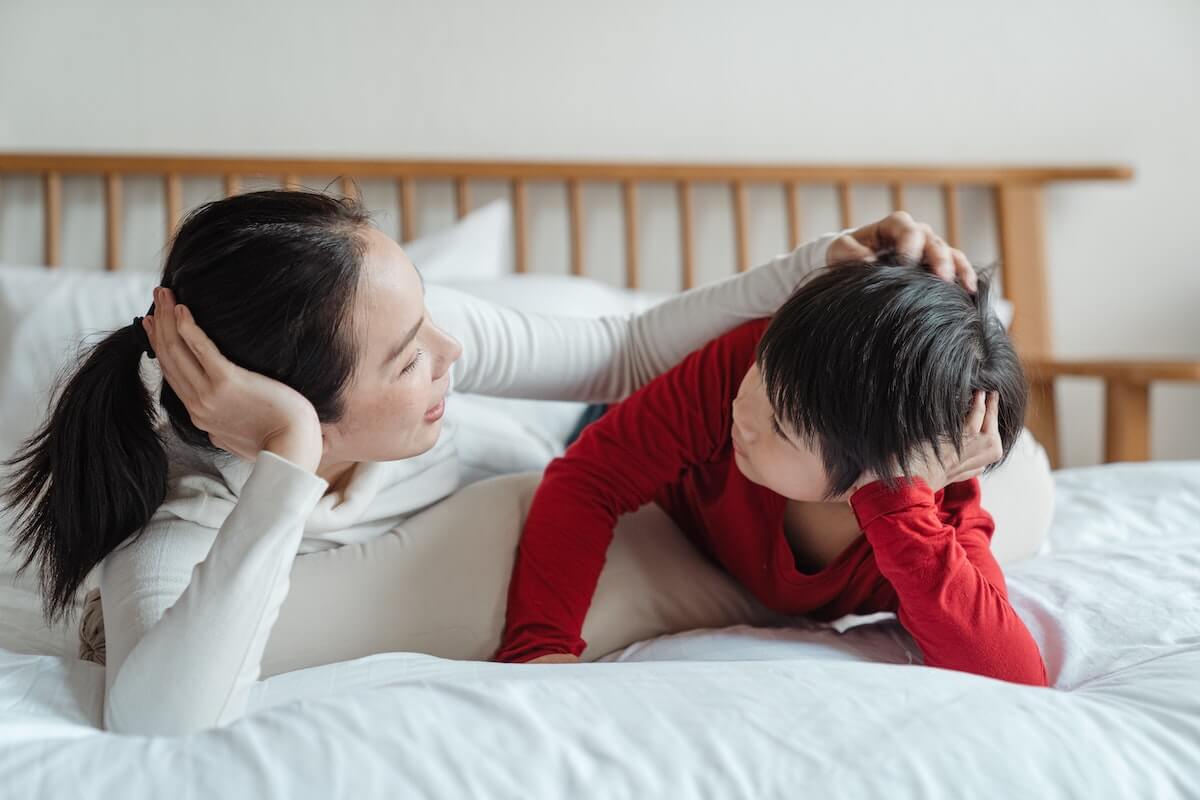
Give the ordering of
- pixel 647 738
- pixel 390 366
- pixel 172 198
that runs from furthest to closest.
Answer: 1. pixel 172 198
2. pixel 390 366
3. pixel 647 738

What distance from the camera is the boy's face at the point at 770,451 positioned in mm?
768

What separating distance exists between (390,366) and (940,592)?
0.45 meters

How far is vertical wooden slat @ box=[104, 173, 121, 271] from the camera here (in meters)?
1.62

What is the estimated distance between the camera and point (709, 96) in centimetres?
188

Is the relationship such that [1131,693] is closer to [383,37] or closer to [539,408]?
[539,408]

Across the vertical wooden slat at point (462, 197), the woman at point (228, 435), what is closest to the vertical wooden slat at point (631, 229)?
the vertical wooden slat at point (462, 197)

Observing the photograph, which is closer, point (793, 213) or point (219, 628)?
point (219, 628)

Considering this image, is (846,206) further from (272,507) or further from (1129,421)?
(272,507)

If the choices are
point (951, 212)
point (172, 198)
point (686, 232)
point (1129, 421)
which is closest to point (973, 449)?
point (1129, 421)

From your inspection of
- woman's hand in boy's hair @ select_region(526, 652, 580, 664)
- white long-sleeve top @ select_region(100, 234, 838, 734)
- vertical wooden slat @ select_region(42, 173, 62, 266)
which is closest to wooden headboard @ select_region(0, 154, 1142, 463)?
vertical wooden slat @ select_region(42, 173, 62, 266)

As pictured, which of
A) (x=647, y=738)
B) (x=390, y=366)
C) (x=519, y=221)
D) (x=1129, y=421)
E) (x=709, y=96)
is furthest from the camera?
(x=709, y=96)

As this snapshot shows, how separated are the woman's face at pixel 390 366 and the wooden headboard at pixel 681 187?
93cm

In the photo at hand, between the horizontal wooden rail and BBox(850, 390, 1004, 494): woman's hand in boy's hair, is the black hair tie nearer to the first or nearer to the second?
BBox(850, 390, 1004, 494): woman's hand in boy's hair

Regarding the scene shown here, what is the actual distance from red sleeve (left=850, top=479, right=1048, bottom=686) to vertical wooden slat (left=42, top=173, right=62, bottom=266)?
55.1 inches
